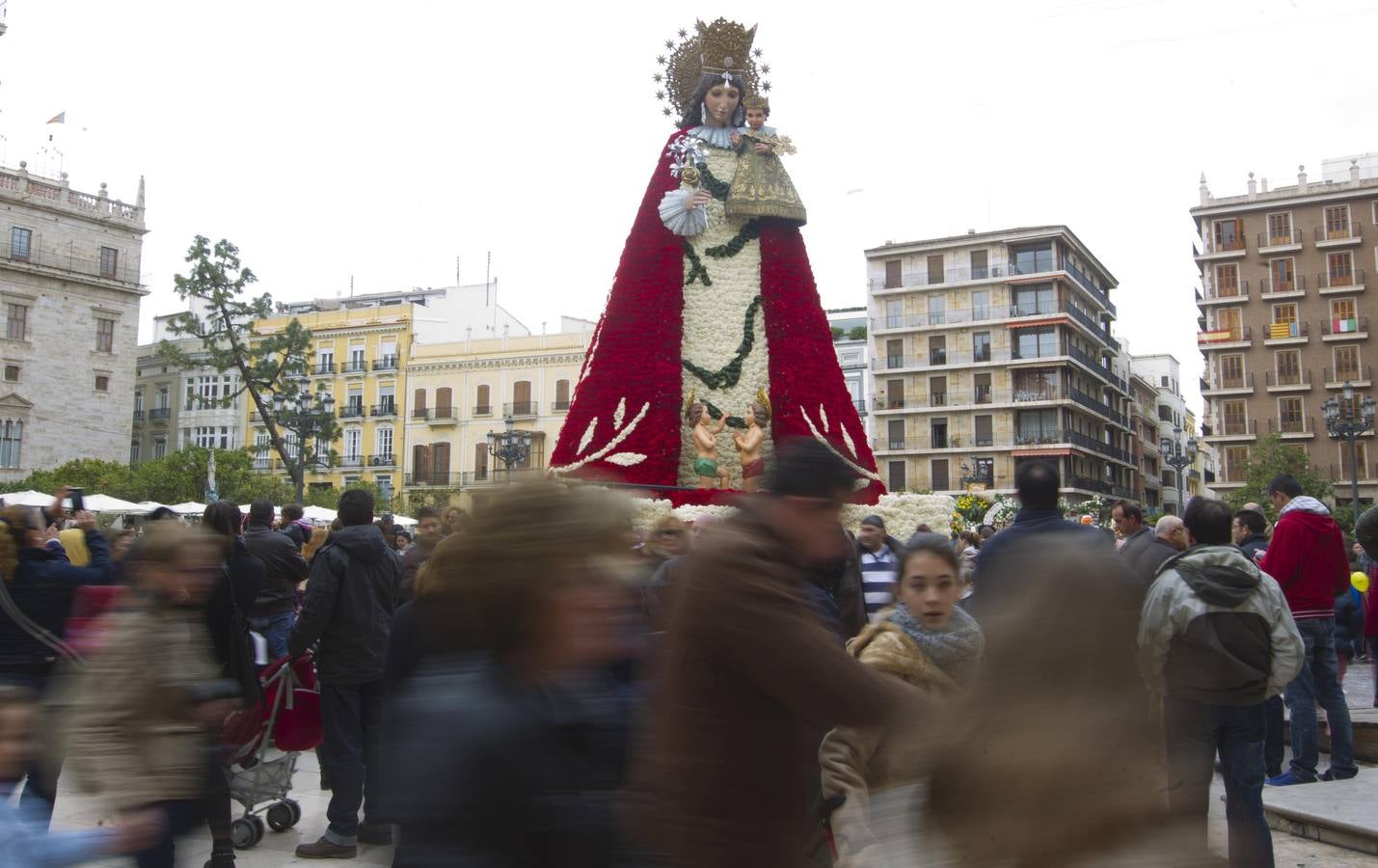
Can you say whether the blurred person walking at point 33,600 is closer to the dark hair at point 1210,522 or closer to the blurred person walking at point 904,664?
the blurred person walking at point 904,664

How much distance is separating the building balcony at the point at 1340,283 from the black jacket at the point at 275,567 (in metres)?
59.8

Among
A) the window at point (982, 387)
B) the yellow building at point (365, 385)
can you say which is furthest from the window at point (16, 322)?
the window at point (982, 387)

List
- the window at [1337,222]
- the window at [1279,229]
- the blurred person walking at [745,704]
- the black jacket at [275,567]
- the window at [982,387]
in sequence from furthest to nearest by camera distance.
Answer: the window at [982,387]
the window at [1279,229]
the window at [1337,222]
the black jacket at [275,567]
the blurred person walking at [745,704]

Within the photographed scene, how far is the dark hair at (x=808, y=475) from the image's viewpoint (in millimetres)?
2719

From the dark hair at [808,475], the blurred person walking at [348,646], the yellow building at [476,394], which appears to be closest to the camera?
the dark hair at [808,475]

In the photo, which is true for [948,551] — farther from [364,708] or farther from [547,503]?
[364,708]

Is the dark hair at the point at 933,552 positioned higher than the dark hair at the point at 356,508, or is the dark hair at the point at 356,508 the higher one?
the dark hair at the point at 356,508

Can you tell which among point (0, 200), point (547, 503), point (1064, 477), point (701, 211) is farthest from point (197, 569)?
point (1064, 477)

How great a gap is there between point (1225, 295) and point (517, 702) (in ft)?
209

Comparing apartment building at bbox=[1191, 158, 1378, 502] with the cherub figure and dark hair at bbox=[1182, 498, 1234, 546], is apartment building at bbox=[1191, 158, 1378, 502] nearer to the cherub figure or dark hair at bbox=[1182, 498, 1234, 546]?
the cherub figure

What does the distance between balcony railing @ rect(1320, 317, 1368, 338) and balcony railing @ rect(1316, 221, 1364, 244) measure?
3950 mm

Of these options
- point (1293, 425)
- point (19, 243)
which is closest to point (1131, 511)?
point (19, 243)

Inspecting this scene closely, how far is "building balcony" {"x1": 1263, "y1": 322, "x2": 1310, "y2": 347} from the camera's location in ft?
186

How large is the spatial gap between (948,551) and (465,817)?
198cm
